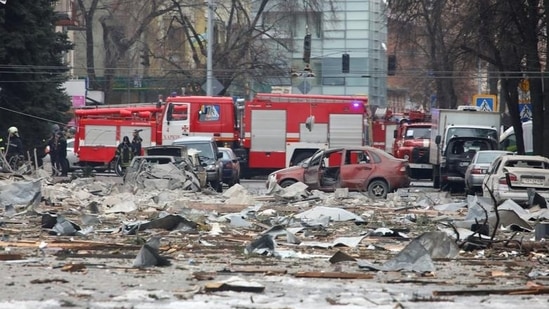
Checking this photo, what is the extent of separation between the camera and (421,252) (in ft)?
41.2

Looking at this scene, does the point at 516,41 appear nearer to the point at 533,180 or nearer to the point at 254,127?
the point at 254,127

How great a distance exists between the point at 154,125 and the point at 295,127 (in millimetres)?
5529

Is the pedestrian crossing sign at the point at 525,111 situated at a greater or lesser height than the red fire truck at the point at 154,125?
greater

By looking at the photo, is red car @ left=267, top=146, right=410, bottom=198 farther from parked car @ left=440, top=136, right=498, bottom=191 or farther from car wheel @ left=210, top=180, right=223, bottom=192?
parked car @ left=440, top=136, right=498, bottom=191

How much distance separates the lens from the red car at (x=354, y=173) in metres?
31.1

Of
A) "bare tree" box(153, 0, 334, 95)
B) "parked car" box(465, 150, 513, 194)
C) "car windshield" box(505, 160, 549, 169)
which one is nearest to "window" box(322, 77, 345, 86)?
"bare tree" box(153, 0, 334, 95)

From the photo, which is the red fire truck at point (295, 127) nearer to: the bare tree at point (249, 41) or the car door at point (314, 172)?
the car door at point (314, 172)

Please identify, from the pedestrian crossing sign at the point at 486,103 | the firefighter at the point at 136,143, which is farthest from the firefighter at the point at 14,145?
the pedestrian crossing sign at the point at 486,103

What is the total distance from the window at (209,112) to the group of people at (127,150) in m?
2.61

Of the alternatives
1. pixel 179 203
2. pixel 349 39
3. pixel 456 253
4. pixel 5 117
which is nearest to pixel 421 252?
pixel 456 253

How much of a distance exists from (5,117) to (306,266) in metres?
34.1

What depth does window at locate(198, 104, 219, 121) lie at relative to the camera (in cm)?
4419

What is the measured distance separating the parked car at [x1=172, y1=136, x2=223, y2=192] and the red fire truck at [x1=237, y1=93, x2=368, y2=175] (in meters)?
6.51

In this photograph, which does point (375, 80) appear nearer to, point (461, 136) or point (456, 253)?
point (461, 136)
